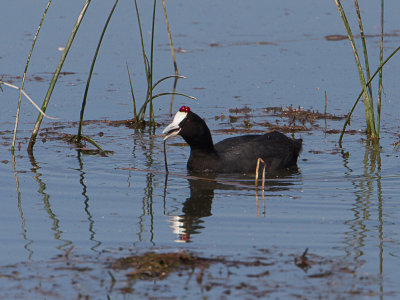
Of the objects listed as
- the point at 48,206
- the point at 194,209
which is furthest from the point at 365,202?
the point at 48,206

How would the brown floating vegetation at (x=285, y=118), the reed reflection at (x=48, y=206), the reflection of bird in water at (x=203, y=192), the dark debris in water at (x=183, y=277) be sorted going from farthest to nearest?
the brown floating vegetation at (x=285, y=118), the reflection of bird in water at (x=203, y=192), the reed reflection at (x=48, y=206), the dark debris in water at (x=183, y=277)

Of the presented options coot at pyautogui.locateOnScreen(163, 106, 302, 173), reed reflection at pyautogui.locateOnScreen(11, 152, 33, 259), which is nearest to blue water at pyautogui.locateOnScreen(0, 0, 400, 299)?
reed reflection at pyautogui.locateOnScreen(11, 152, 33, 259)

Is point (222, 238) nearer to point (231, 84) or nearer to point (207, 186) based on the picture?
point (207, 186)

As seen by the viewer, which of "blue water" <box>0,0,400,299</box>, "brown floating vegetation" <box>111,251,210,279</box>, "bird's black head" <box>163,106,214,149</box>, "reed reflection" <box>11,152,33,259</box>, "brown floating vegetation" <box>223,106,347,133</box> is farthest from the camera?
"brown floating vegetation" <box>223,106,347,133</box>

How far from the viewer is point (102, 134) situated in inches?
369

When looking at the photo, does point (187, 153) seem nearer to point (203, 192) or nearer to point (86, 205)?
point (203, 192)

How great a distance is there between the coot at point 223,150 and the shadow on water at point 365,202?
72cm

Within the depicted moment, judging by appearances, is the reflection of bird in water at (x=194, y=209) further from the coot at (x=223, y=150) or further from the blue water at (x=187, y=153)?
the coot at (x=223, y=150)

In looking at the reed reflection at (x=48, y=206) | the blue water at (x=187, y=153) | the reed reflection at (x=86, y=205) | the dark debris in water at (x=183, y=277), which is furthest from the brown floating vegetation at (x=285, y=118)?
the dark debris in water at (x=183, y=277)

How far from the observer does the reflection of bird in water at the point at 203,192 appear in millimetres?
5843

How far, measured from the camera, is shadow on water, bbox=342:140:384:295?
17.1 feet

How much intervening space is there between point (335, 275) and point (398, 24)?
10961 millimetres

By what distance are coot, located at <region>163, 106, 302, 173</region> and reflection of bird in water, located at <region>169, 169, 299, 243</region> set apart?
5.3 inches

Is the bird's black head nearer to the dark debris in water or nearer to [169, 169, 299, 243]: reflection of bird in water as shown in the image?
[169, 169, 299, 243]: reflection of bird in water
